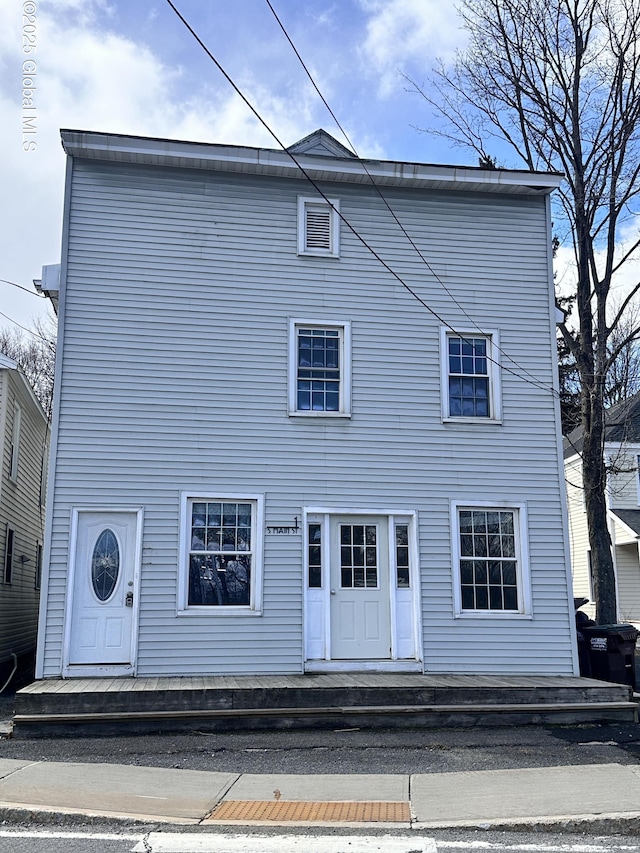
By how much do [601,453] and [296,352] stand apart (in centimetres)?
735

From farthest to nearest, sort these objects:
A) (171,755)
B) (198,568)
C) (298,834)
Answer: (198,568) < (171,755) < (298,834)

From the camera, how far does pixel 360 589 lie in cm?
1146

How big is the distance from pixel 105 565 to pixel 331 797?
500cm

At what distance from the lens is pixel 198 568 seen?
11.0 metres

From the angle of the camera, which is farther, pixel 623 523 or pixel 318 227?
pixel 623 523

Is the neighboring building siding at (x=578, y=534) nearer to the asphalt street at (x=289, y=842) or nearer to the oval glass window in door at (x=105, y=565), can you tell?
the oval glass window in door at (x=105, y=565)

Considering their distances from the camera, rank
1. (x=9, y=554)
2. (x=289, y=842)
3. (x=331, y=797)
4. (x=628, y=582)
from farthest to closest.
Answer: (x=628, y=582), (x=9, y=554), (x=331, y=797), (x=289, y=842)

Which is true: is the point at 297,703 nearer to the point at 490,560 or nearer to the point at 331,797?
the point at 331,797

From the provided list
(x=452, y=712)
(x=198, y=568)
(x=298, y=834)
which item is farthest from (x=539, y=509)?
(x=298, y=834)

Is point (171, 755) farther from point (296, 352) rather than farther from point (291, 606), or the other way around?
point (296, 352)

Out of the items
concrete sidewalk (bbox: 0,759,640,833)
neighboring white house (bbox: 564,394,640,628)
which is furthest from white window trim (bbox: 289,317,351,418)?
neighboring white house (bbox: 564,394,640,628)

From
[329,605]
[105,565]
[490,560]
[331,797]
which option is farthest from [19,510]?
[331,797]

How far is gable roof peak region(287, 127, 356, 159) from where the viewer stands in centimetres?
1274

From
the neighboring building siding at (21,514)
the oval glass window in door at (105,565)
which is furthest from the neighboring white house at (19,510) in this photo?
the oval glass window in door at (105,565)
